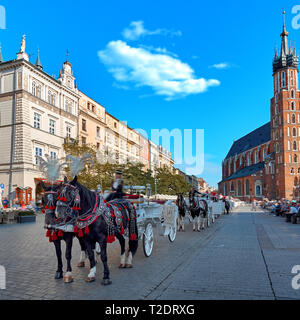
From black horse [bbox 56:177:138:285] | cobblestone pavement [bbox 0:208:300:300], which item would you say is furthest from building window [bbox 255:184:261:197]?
black horse [bbox 56:177:138:285]

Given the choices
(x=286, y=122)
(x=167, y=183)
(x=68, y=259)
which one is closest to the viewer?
(x=68, y=259)

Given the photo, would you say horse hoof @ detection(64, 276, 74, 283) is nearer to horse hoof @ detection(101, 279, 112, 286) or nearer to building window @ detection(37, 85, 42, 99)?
horse hoof @ detection(101, 279, 112, 286)

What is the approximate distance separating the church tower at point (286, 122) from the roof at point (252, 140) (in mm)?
12094

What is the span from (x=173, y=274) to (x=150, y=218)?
10.0 feet

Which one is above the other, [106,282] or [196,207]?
[196,207]

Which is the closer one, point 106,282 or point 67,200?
point 67,200

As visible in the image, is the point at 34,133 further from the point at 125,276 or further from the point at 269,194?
the point at 269,194

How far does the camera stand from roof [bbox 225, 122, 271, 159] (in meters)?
89.2

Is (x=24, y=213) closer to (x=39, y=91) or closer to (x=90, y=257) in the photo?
(x=90, y=257)

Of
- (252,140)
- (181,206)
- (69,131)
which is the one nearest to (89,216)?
(181,206)

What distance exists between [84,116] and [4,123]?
11.2m

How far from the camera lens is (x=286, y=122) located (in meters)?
72.1

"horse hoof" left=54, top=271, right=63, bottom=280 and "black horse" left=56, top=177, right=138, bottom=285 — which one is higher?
"black horse" left=56, top=177, right=138, bottom=285

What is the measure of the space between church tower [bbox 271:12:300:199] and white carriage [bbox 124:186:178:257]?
6597cm
